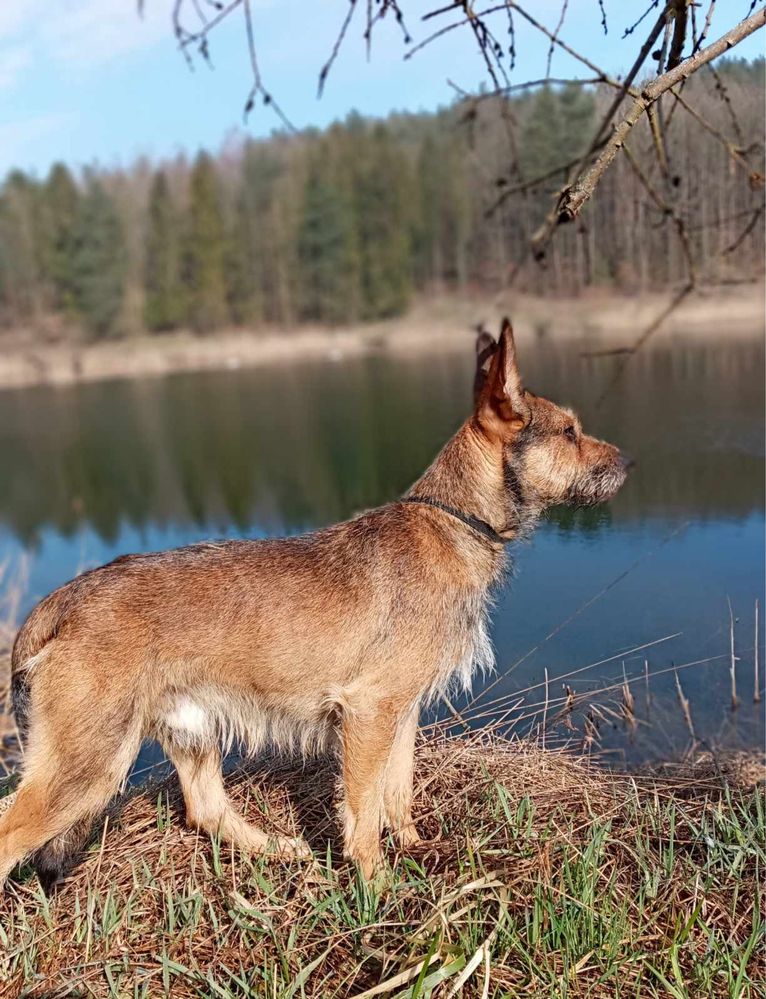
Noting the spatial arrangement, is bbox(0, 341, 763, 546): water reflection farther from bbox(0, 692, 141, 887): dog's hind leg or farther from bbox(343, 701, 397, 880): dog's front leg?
bbox(0, 692, 141, 887): dog's hind leg

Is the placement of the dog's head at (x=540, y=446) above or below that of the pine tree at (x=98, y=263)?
below

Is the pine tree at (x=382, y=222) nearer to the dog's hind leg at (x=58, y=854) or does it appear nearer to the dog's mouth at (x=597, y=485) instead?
the dog's mouth at (x=597, y=485)

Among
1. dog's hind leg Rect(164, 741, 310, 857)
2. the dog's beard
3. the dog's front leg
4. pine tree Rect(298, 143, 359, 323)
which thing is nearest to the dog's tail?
dog's hind leg Rect(164, 741, 310, 857)

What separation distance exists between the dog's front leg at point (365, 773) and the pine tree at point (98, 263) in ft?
156

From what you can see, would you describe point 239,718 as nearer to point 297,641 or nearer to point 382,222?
point 297,641

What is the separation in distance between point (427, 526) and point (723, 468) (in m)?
8.35

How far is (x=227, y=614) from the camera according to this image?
3.67m

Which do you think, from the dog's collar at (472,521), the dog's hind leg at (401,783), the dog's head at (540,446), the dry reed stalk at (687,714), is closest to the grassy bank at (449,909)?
the dog's hind leg at (401,783)

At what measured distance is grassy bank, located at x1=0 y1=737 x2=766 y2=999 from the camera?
3.03 metres

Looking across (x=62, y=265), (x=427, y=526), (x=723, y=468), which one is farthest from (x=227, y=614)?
(x=62, y=265)

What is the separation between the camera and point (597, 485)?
420 centimetres

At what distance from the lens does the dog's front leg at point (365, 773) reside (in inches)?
145

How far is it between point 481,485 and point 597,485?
59 cm

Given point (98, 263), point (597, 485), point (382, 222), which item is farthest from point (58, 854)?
point (98, 263)
